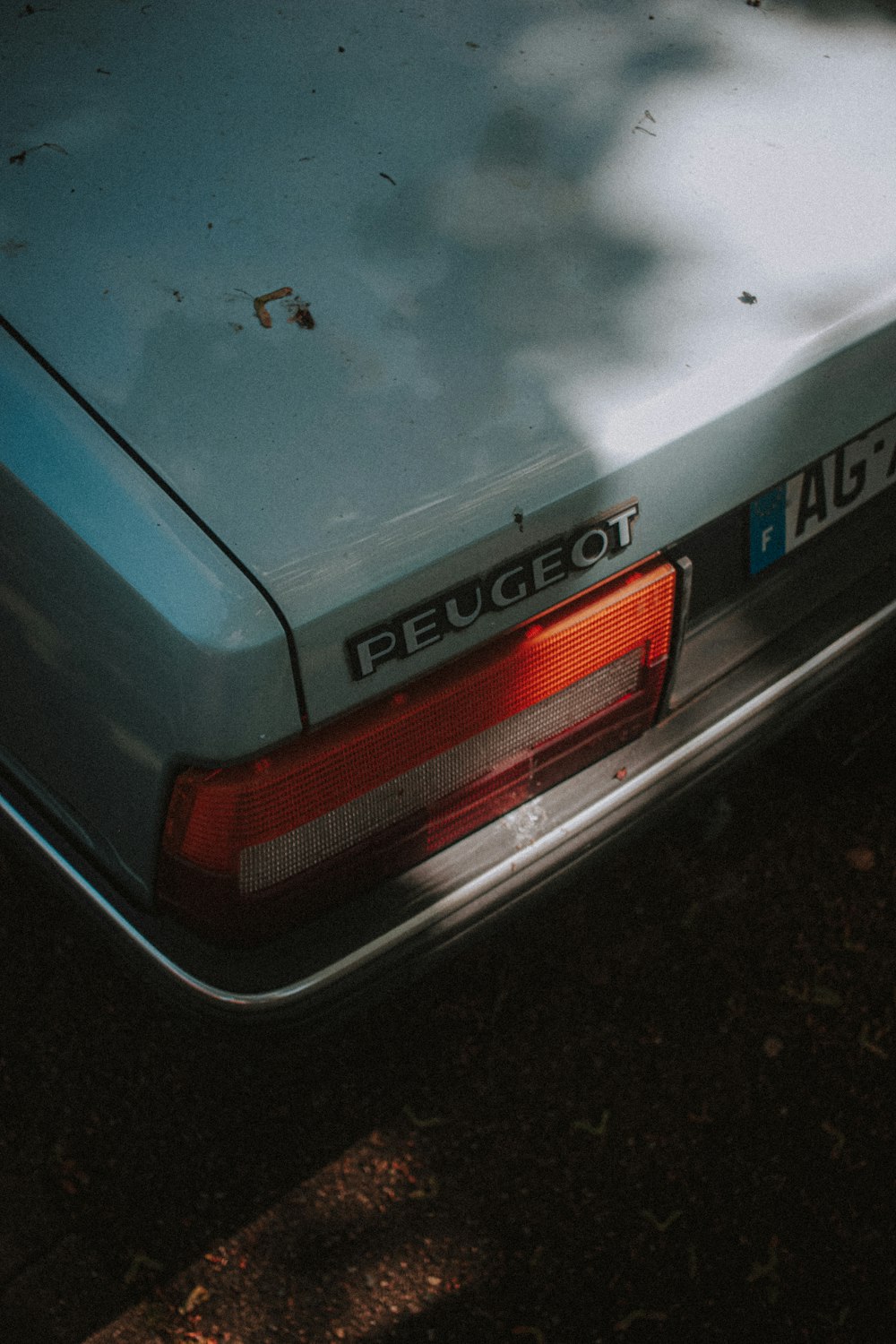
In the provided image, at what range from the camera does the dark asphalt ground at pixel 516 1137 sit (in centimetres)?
200

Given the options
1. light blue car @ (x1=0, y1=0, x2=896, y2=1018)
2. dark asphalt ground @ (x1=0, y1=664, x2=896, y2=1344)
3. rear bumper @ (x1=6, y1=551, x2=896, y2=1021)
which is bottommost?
dark asphalt ground @ (x1=0, y1=664, x2=896, y2=1344)

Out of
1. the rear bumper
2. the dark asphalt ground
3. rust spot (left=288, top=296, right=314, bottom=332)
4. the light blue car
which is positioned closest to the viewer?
the light blue car

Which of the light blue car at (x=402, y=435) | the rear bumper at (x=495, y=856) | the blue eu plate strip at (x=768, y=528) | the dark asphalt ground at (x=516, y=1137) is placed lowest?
the dark asphalt ground at (x=516, y=1137)

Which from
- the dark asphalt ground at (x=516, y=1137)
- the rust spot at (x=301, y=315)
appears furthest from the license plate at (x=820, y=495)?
the rust spot at (x=301, y=315)

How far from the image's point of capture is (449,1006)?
2389mm

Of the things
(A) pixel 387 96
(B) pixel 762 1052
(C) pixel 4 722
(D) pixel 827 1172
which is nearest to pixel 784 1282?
(D) pixel 827 1172

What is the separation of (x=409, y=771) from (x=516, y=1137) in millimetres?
1024

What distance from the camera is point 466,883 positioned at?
1700 mm

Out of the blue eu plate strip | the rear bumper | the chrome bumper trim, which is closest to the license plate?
the blue eu plate strip

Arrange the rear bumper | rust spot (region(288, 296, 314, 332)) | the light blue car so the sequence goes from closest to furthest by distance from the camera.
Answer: the light blue car → rust spot (region(288, 296, 314, 332)) → the rear bumper

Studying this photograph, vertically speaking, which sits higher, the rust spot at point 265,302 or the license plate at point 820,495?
the rust spot at point 265,302

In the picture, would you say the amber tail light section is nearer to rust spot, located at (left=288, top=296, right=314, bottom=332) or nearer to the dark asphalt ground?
the dark asphalt ground

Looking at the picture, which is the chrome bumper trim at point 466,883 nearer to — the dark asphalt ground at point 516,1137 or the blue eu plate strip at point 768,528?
the dark asphalt ground at point 516,1137

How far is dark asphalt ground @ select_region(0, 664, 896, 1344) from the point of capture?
200 cm
